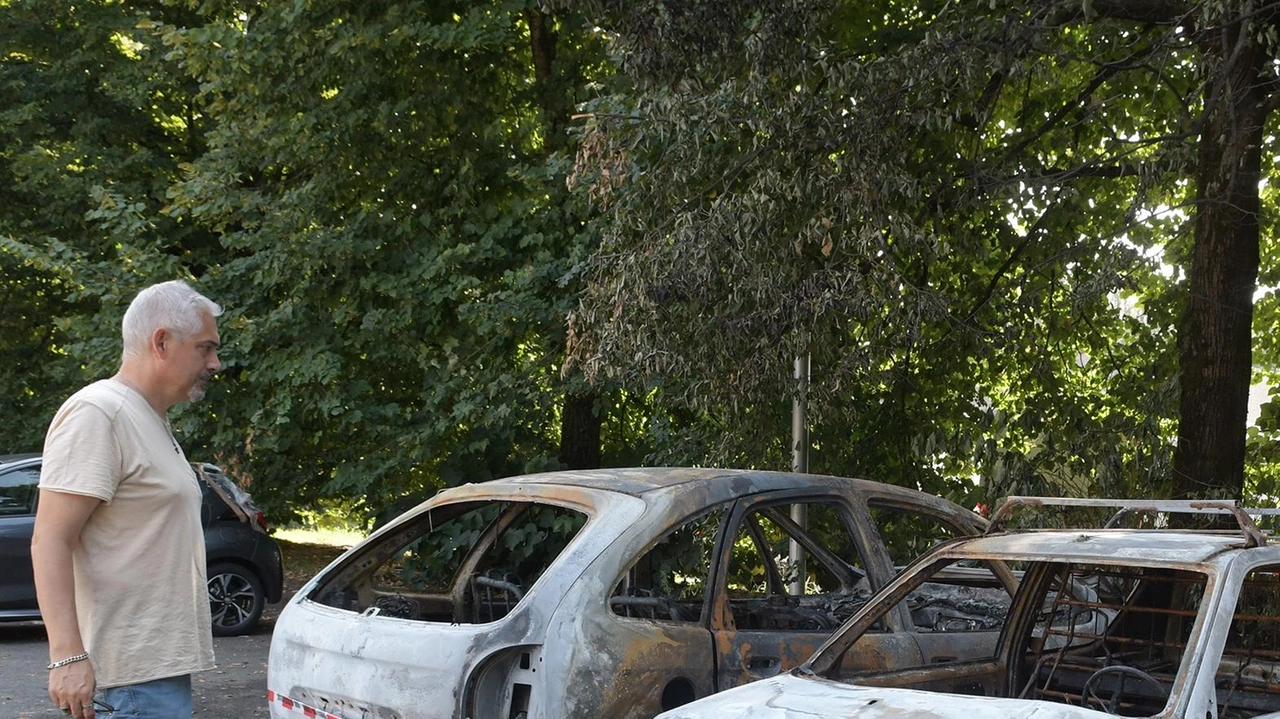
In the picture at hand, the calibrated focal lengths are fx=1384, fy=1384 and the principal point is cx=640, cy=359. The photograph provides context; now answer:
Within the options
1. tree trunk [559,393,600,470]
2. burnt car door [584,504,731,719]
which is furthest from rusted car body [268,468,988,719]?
tree trunk [559,393,600,470]

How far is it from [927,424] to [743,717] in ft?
29.0

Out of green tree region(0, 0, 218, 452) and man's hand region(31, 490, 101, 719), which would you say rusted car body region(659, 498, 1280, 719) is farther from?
green tree region(0, 0, 218, 452)

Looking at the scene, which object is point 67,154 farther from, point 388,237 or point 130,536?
point 130,536

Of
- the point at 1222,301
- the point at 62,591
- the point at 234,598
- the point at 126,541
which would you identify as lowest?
the point at 234,598

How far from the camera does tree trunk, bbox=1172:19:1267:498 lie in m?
9.57

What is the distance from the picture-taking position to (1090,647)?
5605 millimetres

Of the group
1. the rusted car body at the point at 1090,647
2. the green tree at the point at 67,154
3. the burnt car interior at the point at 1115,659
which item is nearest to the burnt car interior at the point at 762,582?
the rusted car body at the point at 1090,647

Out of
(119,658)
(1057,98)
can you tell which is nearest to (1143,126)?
(1057,98)

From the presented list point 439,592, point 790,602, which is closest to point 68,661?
point 439,592

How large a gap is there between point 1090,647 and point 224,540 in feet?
28.1

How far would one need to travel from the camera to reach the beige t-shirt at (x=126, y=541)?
3.57 m

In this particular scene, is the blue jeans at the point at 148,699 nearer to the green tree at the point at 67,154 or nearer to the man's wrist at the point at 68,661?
the man's wrist at the point at 68,661

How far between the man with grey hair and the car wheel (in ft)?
29.0

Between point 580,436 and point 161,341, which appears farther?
point 580,436
